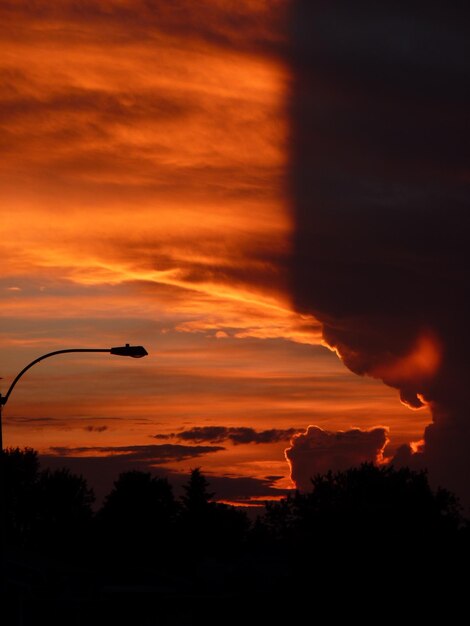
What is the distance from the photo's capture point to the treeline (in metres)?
57.6

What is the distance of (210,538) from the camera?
6156 inches

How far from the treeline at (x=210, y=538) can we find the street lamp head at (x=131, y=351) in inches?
195

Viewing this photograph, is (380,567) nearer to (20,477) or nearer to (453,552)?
(453,552)

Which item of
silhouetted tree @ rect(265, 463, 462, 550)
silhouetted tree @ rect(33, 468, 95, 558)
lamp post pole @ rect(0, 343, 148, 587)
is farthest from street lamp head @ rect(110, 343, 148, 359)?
silhouetted tree @ rect(33, 468, 95, 558)

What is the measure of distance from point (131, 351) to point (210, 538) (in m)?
128

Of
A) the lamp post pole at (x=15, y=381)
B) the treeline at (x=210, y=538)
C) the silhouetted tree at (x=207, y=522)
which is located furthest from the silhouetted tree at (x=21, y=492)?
the lamp post pole at (x=15, y=381)

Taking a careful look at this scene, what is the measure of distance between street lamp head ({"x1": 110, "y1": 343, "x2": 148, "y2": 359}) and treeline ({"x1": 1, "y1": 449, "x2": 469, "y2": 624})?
16.2ft

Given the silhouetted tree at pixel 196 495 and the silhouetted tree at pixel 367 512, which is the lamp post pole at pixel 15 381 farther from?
the silhouetted tree at pixel 196 495

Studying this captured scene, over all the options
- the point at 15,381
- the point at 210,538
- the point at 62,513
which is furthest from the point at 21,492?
the point at 15,381

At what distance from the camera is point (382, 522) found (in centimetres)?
6200

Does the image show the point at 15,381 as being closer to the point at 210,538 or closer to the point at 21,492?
the point at 21,492

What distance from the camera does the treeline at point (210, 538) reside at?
5759 centimetres

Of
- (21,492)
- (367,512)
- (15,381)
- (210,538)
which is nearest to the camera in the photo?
(15,381)

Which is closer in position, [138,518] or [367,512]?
[367,512]
